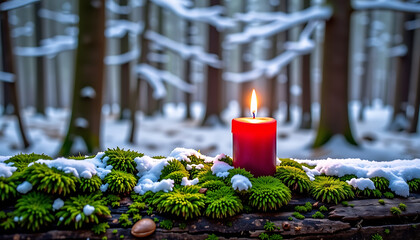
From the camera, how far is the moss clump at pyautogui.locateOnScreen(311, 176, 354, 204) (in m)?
1.37

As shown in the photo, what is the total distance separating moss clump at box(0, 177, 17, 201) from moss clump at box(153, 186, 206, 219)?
1.90ft

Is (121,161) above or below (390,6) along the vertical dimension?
below

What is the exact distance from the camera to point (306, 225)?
4.09 feet

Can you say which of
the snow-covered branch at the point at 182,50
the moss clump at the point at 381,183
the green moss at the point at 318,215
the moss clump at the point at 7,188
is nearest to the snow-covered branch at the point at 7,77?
the snow-covered branch at the point at 182,50

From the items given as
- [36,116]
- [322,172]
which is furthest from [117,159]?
[36,116]

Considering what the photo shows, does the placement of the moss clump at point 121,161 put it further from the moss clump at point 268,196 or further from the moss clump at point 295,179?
the moss clump at point 295,179

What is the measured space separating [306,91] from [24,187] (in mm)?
9763

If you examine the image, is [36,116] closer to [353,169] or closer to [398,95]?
[353,169]

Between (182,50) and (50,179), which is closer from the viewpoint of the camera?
(50,179)

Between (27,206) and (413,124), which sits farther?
(413,124)

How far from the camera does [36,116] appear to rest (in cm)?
1243

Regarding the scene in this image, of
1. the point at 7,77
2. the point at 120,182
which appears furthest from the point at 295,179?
the point at 7,77

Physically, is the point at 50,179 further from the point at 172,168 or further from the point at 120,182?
the point at 172,168

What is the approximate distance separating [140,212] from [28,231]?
1.40 feet
